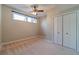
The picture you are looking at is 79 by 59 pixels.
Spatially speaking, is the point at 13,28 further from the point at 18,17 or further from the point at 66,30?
the point at 66,30

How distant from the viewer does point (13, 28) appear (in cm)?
247

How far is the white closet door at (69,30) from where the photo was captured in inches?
91.8

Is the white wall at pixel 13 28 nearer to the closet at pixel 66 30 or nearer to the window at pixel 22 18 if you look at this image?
the window at pixel 22 18

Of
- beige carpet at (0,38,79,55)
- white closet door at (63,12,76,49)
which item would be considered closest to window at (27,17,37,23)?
beige carpet at (0,38,79,55)

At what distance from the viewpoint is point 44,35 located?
241cm

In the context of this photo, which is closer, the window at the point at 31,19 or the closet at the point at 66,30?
the closet at the point at 66,30

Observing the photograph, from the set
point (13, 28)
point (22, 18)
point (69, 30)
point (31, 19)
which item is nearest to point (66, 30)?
point (69, 30)

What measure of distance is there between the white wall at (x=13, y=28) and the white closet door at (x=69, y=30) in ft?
2.66

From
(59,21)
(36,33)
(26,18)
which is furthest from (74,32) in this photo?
(26,18)

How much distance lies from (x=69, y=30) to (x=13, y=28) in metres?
1.62

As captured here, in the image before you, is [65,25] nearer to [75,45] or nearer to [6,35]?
[75,45]

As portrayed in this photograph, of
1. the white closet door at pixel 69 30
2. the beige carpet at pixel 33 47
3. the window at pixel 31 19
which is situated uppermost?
the window at pixel 31 19

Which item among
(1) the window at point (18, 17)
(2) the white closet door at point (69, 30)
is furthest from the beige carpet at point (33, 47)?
(1) the window at point (18, 17)

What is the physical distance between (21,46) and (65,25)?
4.84 feet
